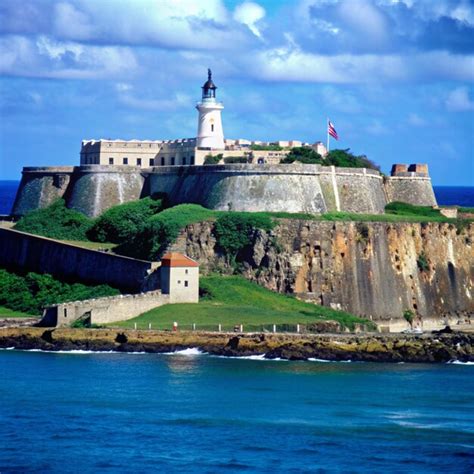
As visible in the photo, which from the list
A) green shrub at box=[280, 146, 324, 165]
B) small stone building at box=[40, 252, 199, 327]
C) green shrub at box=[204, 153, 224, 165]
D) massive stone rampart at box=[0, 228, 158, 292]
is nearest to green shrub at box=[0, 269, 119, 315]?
massive stone rampart at box=[0, 228, 158, 292]

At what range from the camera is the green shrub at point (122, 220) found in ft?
238

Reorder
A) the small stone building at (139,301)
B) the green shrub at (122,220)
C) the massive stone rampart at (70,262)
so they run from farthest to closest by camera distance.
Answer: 1. the green shrub at (122,220)
2. the massive stone rampart at (70,262)
3. the small stone building at (139,301)

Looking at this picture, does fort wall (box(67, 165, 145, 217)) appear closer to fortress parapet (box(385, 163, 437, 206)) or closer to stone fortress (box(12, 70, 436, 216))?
stone fortress (box(12, 70, 436, 216))

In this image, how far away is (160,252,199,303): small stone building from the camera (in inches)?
2462

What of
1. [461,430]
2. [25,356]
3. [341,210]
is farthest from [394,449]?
[341,210]

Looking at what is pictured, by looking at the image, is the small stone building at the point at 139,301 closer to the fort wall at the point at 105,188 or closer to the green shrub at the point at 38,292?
the green shrub at the point at 38,292

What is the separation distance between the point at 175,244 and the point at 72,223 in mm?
9290

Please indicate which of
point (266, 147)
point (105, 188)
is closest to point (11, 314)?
point (105, 188)

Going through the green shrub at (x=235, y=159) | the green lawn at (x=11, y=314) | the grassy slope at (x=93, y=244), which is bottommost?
the green lawn at (x=11, y=314)

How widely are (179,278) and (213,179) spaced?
10197 millimetres

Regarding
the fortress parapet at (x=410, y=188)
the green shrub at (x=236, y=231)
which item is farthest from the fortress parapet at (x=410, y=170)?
the green shrub at (x=236, y=231)

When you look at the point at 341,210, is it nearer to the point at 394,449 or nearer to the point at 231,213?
the point at 231,213

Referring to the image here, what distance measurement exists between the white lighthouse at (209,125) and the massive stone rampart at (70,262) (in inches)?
384

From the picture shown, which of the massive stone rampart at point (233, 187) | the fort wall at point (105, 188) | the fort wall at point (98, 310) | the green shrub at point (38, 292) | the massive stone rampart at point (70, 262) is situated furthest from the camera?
the fort wall at point (105, 188)
